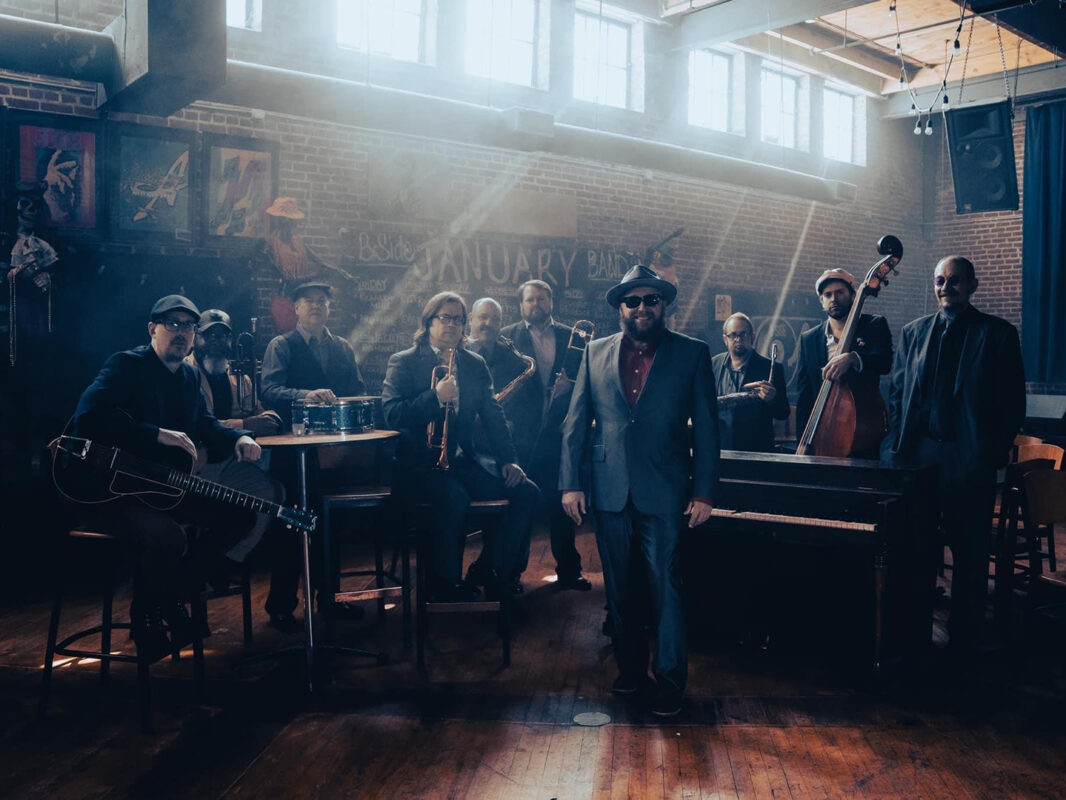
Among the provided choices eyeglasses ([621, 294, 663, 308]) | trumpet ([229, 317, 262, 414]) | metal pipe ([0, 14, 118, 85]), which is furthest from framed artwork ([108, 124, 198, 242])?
eyeglasses ([621, 294, 663, 308])

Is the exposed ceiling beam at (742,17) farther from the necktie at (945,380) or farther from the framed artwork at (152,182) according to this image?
the framed artwork at (152,182)

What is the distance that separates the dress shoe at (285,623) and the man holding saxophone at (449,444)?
709 millimetres

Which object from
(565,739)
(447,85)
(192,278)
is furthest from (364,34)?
(565,739)

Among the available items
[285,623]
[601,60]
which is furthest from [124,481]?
[601,60]

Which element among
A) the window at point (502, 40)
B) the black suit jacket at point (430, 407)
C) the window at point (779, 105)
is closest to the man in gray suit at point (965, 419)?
the black suit jacket at point (430, 407)

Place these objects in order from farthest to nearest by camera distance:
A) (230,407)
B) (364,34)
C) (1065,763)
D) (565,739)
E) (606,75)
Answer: (606,75)
(364,34)
(230,407)
(565,739)
(1065,763)

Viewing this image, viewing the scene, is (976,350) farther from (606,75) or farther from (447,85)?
(606,75)

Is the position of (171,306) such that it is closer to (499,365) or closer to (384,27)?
(499,365)

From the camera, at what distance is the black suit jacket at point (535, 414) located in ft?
16.5

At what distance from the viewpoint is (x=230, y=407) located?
4.90 metres

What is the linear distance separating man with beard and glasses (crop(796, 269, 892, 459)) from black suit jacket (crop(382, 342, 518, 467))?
1657 mm

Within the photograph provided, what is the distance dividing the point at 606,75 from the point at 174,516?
21.8 ft

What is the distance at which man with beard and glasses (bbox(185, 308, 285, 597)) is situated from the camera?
414 centimetres

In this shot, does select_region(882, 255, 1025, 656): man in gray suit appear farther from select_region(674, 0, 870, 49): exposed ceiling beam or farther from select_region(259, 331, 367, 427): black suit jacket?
select_region(674, 0, 870, 49): exposed ceiling beam
